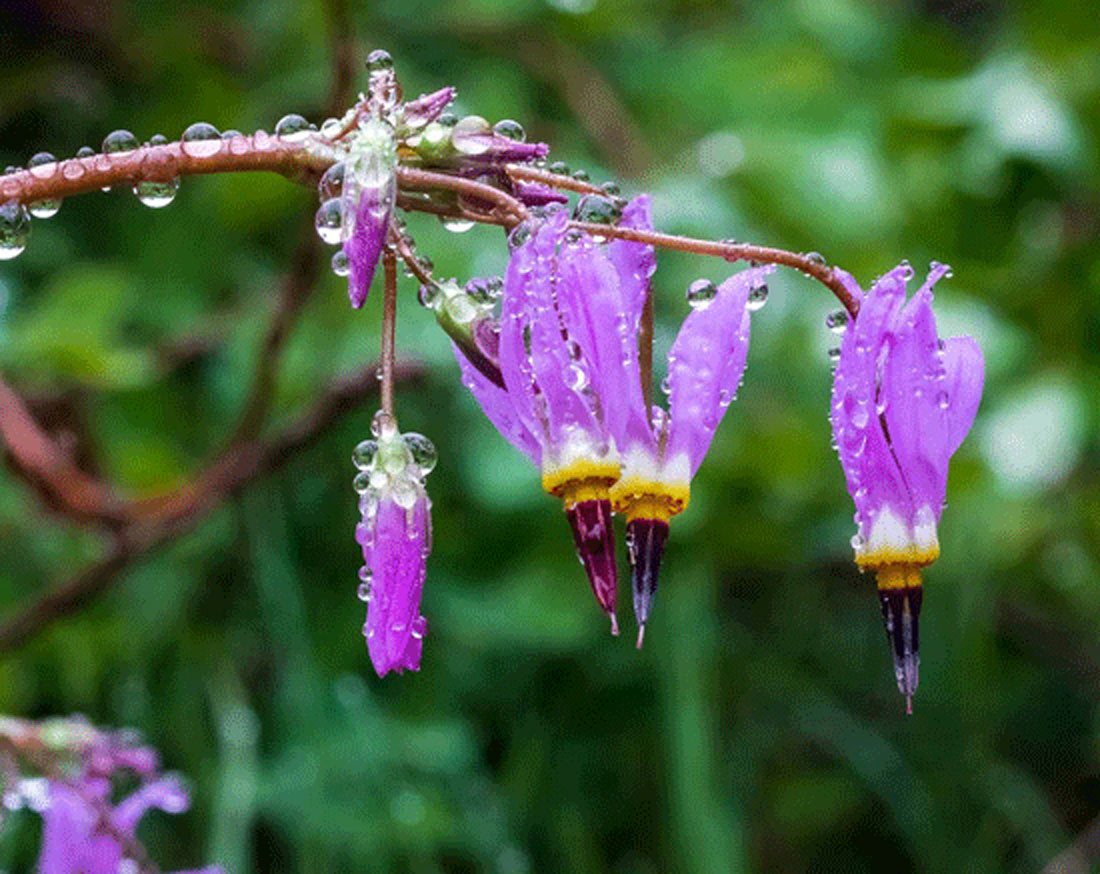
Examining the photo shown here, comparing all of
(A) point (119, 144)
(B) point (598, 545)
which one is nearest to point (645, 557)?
(B) point (598, 545)

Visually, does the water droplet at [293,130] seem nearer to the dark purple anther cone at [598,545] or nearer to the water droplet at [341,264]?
the water droplet at [341,264]

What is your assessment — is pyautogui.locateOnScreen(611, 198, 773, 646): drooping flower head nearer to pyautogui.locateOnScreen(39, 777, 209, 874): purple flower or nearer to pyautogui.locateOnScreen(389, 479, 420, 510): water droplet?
pyautogui.locateOnScreen(389, 479, 420, 510): water droplet

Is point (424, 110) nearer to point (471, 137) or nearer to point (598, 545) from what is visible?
point (471, 137)

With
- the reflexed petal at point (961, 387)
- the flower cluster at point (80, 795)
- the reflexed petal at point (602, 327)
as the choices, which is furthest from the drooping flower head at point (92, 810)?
the reflexed petal at point (961, 387)

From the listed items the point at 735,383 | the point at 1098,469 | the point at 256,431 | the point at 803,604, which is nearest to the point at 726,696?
the point at 803,604

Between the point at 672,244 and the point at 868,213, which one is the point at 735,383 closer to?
the point at 672,244
